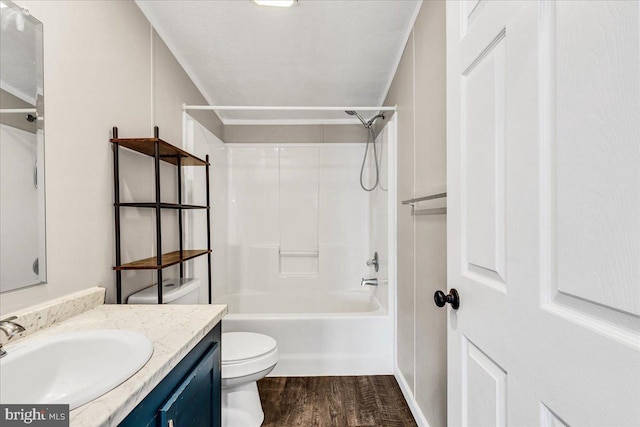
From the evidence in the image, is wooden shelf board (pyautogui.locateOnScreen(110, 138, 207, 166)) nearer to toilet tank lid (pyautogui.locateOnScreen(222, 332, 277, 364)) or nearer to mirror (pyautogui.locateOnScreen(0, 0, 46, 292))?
mirror (pyautogui.locateOnScreen(0, 0, 46, 292))

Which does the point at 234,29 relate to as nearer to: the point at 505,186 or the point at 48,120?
the point at 48,120

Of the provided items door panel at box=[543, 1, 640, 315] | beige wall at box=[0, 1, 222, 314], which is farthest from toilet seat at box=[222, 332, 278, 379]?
door panel at box=[543, 1, 640, 315]

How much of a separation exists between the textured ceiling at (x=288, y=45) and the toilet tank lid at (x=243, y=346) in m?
1.78

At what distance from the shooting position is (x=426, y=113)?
5.37 feet

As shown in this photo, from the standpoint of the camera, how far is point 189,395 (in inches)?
36.6

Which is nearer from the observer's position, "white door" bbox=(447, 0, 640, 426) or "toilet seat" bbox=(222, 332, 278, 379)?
"white door" bbox=(447, 0, 640, 426)

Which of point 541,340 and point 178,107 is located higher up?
point 178,107

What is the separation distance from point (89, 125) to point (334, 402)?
1.97 m

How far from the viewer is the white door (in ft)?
1.44

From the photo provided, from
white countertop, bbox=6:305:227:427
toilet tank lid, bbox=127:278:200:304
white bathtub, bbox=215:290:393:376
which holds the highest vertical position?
white countertop, bbox=6:305:227:427

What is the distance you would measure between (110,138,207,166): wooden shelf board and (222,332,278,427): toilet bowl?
1110 mm

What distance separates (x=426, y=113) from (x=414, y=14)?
53cm

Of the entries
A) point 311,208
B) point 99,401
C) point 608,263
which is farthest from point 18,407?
point 311,208

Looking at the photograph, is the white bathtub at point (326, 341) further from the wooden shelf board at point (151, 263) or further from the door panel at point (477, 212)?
the door panel at point (477, 212)
